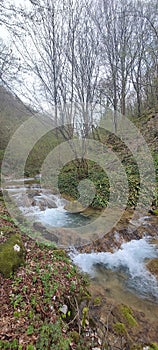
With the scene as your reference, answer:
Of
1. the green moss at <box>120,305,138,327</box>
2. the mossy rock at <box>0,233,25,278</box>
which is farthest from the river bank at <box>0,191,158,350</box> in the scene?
the mossy rock at <box>0,233,25,278</box>

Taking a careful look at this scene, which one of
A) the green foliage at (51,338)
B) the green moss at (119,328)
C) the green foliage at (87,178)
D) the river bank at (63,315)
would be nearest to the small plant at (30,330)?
the river bank at (63,315)

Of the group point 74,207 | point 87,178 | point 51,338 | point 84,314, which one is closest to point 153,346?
point 84,314

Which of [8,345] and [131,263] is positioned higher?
[8,345]

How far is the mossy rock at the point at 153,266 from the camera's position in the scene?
4.32m

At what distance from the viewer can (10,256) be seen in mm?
3395

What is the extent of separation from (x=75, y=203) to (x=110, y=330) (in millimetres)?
6243

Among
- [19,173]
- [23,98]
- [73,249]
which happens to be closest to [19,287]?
[73,249]

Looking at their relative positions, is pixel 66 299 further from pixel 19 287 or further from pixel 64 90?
pixel 64 90

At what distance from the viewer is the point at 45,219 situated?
6.95 m

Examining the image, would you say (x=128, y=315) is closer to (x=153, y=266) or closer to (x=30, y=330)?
(x=30, y=330)

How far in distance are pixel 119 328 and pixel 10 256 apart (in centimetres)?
203

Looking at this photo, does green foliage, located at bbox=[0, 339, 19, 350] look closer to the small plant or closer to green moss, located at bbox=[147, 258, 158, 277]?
the small plant

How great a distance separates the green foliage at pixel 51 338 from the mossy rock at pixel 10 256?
1.08 metres

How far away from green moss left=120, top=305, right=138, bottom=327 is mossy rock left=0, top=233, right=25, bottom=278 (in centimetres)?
188
